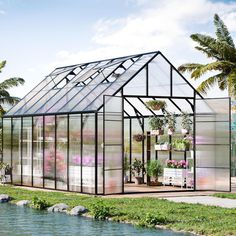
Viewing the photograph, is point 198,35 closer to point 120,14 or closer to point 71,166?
point 71,166

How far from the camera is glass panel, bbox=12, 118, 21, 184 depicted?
77.7ft

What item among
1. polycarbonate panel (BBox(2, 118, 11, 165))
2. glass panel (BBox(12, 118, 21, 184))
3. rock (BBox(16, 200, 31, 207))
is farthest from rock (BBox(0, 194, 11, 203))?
polycarbonate panel (BBox(2, 118, 11, 165))

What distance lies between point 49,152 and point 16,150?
7.87ft

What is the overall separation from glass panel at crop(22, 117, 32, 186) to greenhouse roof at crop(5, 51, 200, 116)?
0.43 metres

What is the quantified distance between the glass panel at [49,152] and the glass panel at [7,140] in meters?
2.67

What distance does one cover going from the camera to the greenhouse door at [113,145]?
64.9 feet

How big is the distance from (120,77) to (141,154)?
227 inches

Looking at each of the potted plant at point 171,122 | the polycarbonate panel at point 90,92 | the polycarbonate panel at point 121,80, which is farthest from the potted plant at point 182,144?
the polycarbonate panel at point 90,92

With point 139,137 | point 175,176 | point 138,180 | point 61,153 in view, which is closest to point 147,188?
point 175,176

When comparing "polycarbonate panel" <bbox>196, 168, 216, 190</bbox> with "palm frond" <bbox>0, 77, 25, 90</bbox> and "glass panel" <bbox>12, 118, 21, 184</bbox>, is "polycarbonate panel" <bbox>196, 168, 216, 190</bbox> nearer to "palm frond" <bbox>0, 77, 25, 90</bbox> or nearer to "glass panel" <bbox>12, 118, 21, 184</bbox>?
"glass panel" <bbox>12, 118, 21, 184</bbox>

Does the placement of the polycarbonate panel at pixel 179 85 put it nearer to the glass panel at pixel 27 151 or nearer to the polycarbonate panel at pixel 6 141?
the glass panel at pixel 27 151

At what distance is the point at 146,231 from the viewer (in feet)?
42.5

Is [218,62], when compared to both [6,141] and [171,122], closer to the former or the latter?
[171,122]

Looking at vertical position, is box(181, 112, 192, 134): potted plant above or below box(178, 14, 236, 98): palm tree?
below
